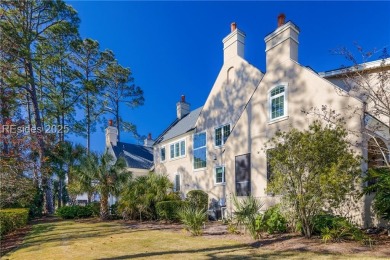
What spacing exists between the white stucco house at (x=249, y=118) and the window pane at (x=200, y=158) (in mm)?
77

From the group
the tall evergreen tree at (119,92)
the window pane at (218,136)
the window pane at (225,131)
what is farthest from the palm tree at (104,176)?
the tall evergreen tree at (119,92)

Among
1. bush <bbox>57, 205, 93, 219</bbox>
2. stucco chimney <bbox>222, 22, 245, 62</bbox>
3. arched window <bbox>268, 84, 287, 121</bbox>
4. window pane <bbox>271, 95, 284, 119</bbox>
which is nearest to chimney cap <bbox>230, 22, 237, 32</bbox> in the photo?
stucco chimney <bbox>222, 22, 245, 62</bbox>

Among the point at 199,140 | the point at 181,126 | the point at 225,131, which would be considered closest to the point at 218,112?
the point at 225,131

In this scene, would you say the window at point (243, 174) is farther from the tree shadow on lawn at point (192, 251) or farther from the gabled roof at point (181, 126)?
the gabled roof at point (181, 126)

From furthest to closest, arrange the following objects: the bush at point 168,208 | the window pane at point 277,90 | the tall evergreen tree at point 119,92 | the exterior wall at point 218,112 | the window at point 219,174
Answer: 1. the tall evergreen tree at point 119,92
2. the window at point 219,174
3. the exterior wall at point 218,112
4. the bush at point 168,208
5. the window pane at point 277,90

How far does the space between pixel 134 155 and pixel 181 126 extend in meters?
9.69

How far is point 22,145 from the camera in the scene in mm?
10742

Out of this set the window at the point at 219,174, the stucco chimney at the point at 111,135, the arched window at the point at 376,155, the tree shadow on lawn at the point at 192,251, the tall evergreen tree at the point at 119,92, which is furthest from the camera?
the tall evergreen tree at the point at 119,92

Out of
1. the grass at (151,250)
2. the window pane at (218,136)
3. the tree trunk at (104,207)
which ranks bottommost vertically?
the tree trunk at (104,207)

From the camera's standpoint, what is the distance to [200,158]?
20.0 meters

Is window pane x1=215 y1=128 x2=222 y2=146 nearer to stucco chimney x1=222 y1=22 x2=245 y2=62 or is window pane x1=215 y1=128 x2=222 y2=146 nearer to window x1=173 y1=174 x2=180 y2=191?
stucco chimney x1=222 y1=22 x2=245 y2=62

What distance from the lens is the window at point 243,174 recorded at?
45.0ft

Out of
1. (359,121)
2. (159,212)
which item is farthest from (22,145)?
(359,121)

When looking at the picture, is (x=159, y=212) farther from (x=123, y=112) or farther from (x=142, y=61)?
(x=142, y=61)
